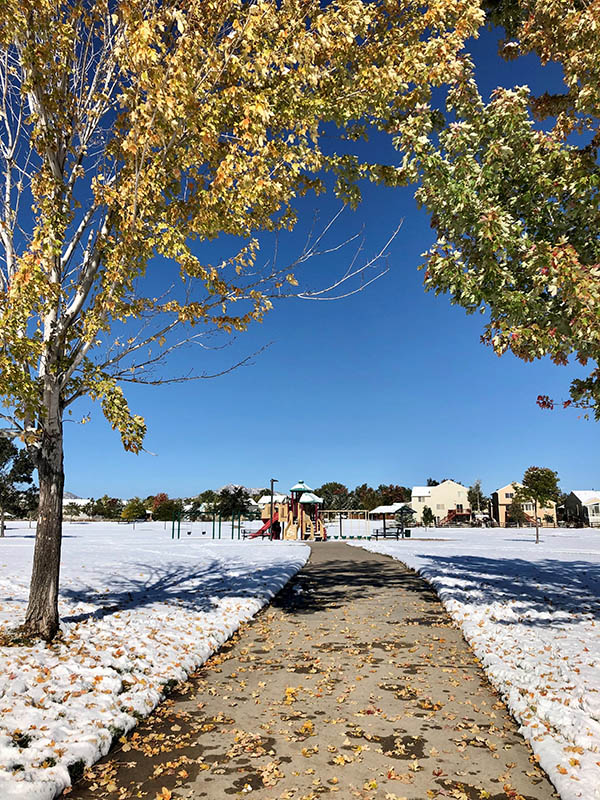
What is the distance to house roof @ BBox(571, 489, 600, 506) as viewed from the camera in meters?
71.0

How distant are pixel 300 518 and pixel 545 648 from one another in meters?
30.8

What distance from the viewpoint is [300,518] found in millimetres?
37344

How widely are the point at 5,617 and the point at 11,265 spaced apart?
18.0 feet

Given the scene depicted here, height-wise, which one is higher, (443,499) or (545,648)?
(443,499)

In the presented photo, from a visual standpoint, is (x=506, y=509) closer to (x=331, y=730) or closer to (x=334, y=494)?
(x=334, y=494)

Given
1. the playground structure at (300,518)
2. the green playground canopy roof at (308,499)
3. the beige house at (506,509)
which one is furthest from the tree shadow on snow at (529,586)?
the beige house at (506,509)

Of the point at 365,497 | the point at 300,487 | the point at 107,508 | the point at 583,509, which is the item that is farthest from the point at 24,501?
the point at 365,497

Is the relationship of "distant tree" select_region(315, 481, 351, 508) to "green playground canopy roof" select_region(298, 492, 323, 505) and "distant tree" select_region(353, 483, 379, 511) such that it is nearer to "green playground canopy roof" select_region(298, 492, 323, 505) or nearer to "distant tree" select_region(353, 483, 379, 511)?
"distant tree" select_region(353, 483, 379, 511)

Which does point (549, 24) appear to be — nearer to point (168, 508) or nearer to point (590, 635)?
point (590, 635)

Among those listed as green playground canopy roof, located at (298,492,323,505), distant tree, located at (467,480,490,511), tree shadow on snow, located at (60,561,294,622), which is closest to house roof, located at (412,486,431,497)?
distant tree, located at (467,480,490,511)

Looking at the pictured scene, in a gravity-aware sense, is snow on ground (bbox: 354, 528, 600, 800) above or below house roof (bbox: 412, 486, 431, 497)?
below

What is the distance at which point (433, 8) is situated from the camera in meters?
8.26

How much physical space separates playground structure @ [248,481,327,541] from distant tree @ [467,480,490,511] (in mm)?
58066

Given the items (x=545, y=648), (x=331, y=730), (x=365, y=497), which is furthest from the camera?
(x=365, y=497)
